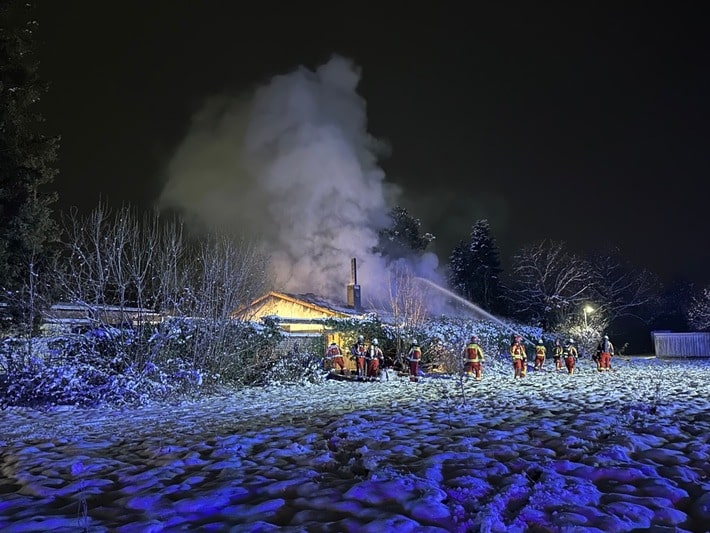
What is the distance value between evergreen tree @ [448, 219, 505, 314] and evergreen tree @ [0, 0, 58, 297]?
38717 mm

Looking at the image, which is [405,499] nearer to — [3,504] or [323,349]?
[3,504]

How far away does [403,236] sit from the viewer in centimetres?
5344

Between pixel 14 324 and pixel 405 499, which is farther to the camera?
pixel 14 324

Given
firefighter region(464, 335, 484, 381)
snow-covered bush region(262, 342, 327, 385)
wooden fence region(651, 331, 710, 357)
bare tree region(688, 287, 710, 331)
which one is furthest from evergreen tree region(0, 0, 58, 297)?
bare tree region(688, 287, 710, 331)

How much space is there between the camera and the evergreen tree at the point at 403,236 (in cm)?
5197

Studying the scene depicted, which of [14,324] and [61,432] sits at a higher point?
[14,324]

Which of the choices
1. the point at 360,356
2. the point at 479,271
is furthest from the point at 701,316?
the point at 360,356

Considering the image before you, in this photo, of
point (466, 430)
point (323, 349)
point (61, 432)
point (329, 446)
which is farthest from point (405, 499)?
point (323, 349)

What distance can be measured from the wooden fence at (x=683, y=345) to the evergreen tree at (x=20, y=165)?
3495 cm

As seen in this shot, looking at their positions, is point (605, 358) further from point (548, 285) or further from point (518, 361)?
point (548, 285)

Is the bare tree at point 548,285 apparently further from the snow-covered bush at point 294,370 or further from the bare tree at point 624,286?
the snow-covered bush at point 294,370

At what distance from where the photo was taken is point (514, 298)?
4956cm

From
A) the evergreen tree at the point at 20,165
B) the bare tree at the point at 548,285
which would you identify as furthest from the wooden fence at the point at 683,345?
the evergreen tree at the point at 20,165

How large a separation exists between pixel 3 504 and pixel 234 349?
12437 mm
